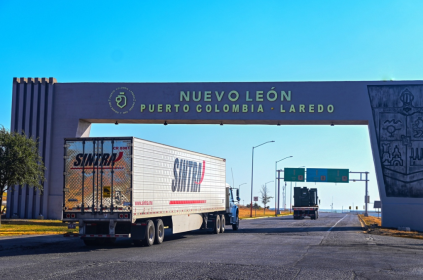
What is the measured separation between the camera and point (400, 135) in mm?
34531

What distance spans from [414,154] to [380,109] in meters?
3.70

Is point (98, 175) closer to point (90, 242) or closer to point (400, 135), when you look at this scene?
point (90, 242)

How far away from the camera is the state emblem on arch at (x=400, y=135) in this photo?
3419 centimetres

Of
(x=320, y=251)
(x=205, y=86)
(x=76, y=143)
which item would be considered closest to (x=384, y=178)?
(x=205, y=86)

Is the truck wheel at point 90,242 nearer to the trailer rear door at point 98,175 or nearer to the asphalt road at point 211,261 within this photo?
the asphalt road at point 211,261

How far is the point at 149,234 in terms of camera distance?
20.1 m

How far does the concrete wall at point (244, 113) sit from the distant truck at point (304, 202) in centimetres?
2342

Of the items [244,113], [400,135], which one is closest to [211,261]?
[244,113]

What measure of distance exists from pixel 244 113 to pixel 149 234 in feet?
55.9

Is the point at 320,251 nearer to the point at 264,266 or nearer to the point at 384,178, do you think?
the point at 264,266

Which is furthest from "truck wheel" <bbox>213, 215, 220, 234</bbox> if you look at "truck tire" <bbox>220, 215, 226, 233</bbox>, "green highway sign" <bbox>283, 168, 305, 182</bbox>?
"green highway sign" <bbox>283, 168, 305, 182</bbox>

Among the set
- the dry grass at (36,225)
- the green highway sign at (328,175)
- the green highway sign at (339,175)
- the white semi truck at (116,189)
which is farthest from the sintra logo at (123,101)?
the green highway sign at (339,175)

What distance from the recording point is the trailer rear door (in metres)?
18.9

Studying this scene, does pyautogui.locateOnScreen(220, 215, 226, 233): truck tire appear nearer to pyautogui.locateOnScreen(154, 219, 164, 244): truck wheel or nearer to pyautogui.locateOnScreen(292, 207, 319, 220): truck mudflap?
pyautogui.locateOnScreen(154, 219, 164, 244): truck wheel
